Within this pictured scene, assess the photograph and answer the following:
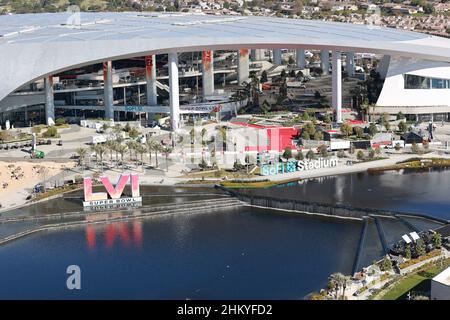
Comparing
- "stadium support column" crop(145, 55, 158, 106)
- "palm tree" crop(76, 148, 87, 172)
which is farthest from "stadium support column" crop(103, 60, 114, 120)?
"palm tree" crop(76, 148, 87, 172)

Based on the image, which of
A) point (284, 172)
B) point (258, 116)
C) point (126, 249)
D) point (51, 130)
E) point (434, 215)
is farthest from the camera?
point (258, 116)

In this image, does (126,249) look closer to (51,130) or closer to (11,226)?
(11,226)

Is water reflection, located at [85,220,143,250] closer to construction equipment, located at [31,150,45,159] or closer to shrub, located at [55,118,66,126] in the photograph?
construction equipment, located at [31,150,45,159]

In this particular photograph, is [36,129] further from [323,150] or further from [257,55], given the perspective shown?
[257,55]

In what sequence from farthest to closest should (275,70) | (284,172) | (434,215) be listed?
1. (275,70)
2. (284,172)
3. (434,215)

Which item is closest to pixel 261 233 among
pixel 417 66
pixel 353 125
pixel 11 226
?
pixel 11 226

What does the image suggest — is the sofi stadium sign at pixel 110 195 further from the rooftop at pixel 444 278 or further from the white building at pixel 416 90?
the white building at pixel 416 90
